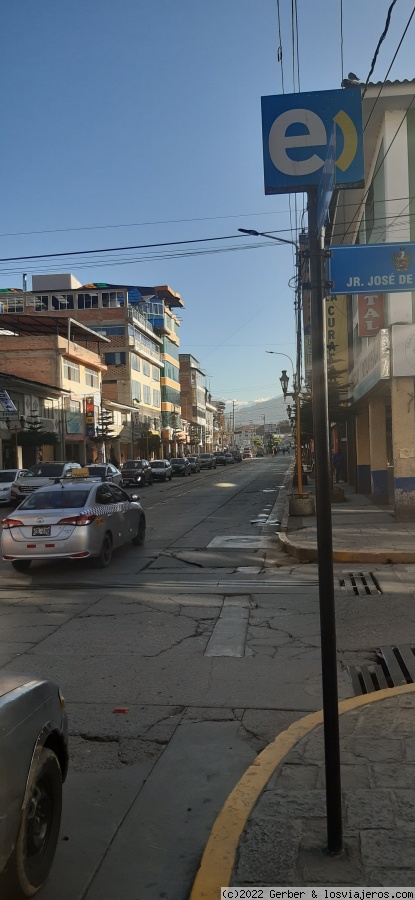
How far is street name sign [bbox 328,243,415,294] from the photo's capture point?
25.8 ft

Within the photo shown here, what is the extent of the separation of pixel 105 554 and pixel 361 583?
14.0 feet

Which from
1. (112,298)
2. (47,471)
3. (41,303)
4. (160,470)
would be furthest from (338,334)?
(41,303)

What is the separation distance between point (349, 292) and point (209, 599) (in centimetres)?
423

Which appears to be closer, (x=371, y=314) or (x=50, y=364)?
(x=371, y=314)

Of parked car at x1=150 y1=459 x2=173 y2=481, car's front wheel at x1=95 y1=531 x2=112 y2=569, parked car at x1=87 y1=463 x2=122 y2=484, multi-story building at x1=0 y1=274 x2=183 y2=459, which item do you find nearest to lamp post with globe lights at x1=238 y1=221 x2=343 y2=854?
car's front wheel at x1=95 y1=531 x2=112 y2=569

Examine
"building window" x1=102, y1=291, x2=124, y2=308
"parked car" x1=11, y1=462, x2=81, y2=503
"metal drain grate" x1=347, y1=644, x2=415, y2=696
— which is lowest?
"metal drain grate" x1=347, y1=644, x2=415, y2=696

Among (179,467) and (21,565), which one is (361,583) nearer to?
(21,565)

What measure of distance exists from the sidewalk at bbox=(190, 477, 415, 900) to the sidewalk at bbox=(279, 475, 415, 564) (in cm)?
688

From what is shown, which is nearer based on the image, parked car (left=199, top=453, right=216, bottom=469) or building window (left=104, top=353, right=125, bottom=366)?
parked car (left=199, top=453, right=216, bottom=469)

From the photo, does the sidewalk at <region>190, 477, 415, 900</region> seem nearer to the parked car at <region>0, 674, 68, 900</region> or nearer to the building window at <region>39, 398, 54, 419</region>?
the parked car at <region>0, 674, 68, 900</region>

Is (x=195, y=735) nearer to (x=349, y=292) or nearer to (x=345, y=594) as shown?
(x=345, y=594)

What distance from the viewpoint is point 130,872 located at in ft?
11.1

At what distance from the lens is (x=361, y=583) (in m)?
10.4

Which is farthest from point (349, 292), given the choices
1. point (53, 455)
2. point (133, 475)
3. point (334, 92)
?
point (53, 455)
